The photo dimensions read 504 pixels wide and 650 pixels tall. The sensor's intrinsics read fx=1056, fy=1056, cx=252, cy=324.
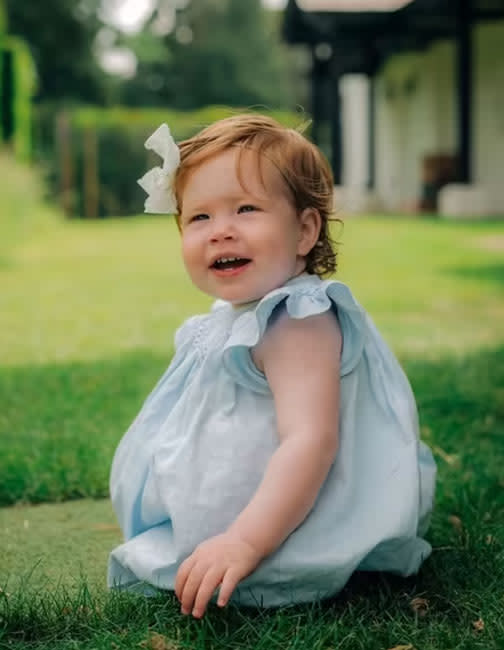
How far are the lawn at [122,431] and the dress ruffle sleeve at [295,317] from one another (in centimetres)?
42

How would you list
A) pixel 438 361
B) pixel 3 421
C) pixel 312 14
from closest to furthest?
pixel 3 421, pixel 438 361, pixel 312 14

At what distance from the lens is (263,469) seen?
1.88 meters

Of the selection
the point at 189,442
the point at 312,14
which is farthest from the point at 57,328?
the point at 312,14

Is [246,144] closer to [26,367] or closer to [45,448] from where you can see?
[45,448]

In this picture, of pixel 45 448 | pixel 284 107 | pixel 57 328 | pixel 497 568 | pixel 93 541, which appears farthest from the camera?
pixel 284 107

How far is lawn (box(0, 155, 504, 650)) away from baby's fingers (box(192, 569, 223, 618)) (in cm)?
7

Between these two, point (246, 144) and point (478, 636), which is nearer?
point (478, 636)

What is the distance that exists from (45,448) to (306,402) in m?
1.56

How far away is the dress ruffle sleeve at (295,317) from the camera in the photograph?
73.2 inches

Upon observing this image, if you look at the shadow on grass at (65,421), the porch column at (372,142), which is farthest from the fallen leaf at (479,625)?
the porch column at (372,142)

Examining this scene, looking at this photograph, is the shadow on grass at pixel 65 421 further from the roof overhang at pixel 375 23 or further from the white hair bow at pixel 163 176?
the roof overhang at pixel 375 23

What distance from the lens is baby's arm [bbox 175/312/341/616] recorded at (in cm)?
171

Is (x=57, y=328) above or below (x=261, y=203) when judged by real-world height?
below

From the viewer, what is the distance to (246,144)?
6.40 ft
